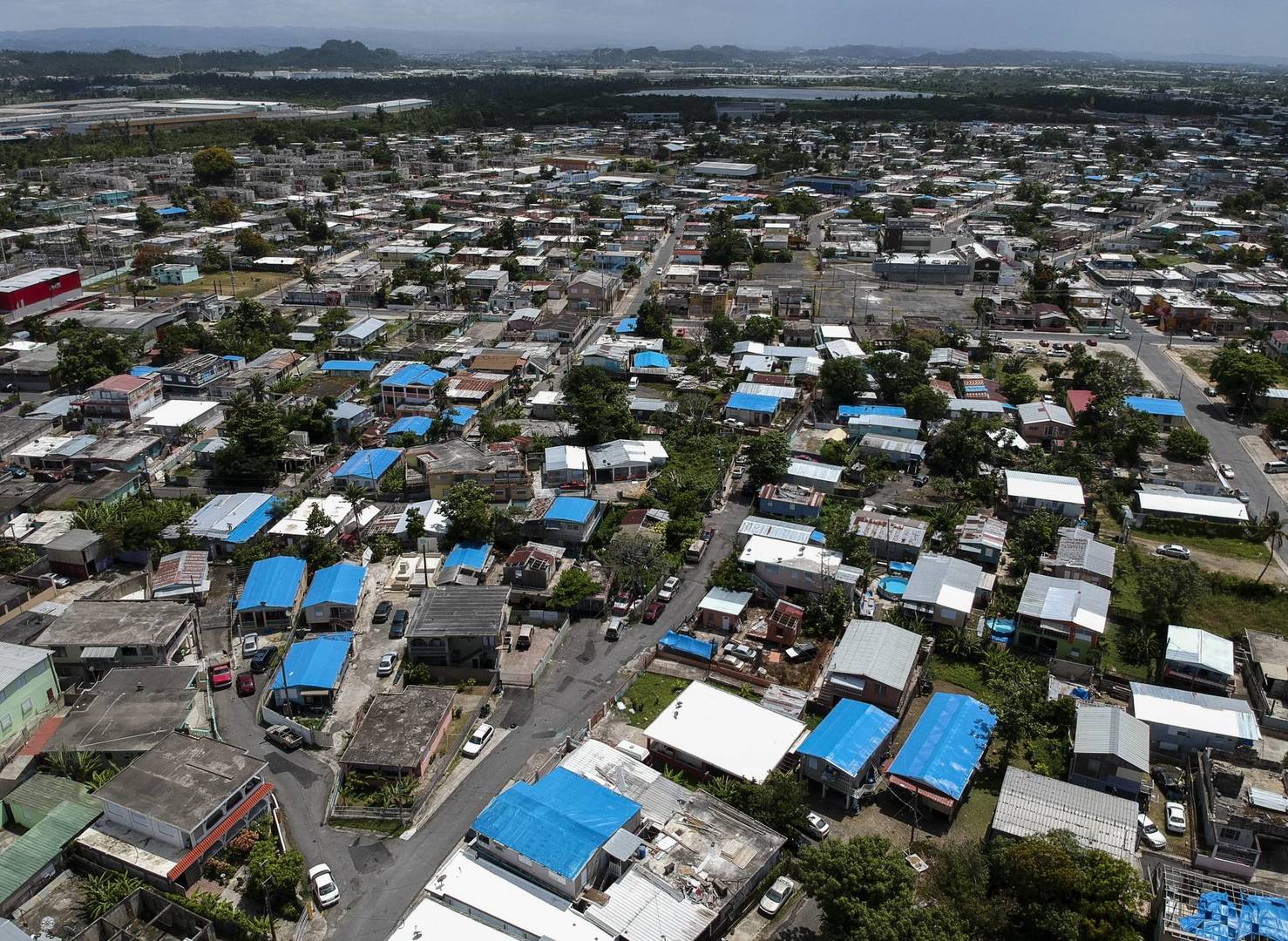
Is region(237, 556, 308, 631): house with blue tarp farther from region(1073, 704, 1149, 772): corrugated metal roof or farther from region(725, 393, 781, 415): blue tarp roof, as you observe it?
region(1073, 704, 1149, 772): corrugated metal roof

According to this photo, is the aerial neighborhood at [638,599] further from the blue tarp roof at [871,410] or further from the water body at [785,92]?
the water body at [785,92]

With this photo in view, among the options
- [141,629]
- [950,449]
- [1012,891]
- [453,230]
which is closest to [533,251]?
[453,230]

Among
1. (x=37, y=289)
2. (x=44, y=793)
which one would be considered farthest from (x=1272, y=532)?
(x=37, y=289)

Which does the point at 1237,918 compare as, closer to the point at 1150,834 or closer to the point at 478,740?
the point at 1150,834

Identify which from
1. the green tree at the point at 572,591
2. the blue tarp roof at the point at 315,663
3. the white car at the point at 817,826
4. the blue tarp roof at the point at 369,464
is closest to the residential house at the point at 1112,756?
the white car at the point at 817,826

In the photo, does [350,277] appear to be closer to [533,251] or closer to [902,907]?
[533,251]

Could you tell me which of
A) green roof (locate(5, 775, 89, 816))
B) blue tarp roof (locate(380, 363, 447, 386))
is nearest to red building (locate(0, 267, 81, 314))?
blue tarp roof (locate(380, 363, 447, 386))
